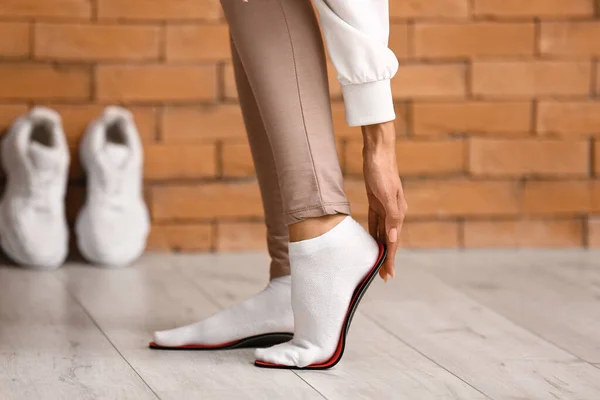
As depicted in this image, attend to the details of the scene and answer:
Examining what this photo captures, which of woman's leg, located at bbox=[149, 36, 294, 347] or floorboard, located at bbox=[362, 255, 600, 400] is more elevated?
woman's leg, located at bbox=[149, 36, 294, 347]

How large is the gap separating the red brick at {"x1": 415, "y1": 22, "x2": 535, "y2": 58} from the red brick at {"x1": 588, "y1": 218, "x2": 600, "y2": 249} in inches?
17.3

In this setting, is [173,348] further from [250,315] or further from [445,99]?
[445,99]

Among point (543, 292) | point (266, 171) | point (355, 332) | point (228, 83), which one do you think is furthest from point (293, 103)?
point (228, 83)

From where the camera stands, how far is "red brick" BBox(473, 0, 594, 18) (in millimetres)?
2115

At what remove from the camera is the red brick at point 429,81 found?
2.11 metres

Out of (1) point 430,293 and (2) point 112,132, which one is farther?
(2) point 112,132

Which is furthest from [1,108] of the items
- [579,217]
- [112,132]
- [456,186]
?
[579,217]

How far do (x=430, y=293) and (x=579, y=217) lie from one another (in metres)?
0.63

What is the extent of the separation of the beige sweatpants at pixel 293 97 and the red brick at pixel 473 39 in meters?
0.97

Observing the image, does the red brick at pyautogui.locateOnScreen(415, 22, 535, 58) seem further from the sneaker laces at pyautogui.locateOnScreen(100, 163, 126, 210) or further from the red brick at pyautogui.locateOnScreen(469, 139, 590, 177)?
the sneaker laces at pyautogui.locateOnScreen(100, 163, 126, 210)

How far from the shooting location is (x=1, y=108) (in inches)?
79.7

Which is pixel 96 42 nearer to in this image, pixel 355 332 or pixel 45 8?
pixel 45 8

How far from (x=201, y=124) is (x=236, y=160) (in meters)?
0.11

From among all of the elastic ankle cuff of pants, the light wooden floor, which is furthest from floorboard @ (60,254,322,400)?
the elastic ankle cuff of pants
